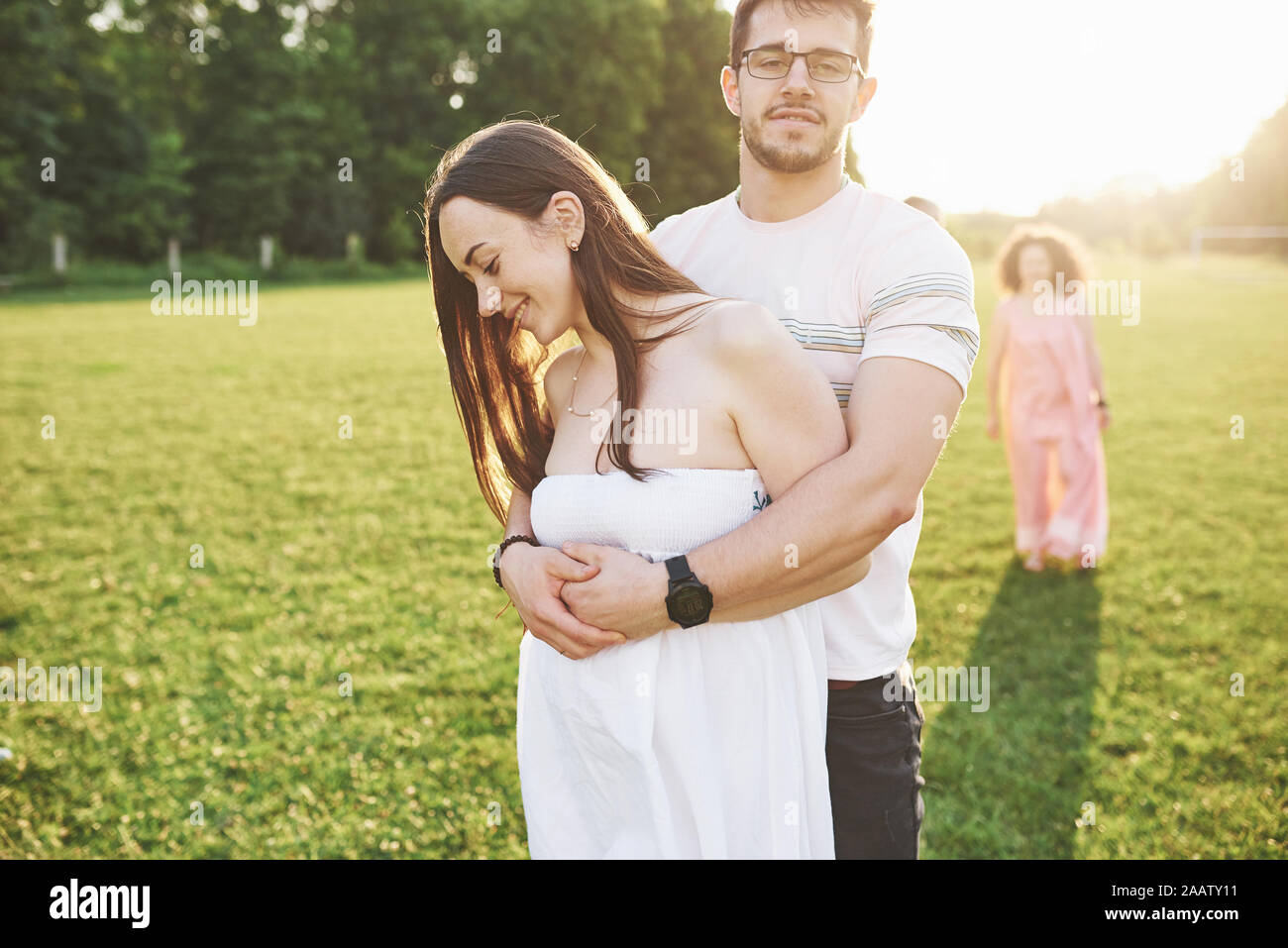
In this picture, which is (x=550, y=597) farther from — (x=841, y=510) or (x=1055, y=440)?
(x=1055, y=440)

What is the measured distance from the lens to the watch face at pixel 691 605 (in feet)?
5.89

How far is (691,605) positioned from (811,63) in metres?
1.21

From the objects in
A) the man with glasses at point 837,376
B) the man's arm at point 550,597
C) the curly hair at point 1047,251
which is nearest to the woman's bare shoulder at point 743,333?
the man with glasses at point 837,376

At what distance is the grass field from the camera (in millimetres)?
3816

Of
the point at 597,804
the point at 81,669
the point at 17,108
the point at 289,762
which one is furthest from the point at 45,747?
the point at 17,108

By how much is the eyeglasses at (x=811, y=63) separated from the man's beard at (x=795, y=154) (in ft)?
0.36

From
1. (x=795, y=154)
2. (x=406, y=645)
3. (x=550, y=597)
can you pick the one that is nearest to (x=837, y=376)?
(x=795, y=154)

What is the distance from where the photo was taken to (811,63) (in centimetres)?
202

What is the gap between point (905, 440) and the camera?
1.74 m

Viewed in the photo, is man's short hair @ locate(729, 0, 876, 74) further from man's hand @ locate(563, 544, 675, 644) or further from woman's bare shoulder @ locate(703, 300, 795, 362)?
man's hand @ locate(563, 544, 675, 644)

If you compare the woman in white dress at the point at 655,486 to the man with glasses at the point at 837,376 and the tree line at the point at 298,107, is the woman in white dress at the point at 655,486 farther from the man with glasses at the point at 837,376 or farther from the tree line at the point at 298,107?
the tree line at the point at 298,107

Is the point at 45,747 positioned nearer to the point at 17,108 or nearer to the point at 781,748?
the point at 781,748

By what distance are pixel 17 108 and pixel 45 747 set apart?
38.3 metres

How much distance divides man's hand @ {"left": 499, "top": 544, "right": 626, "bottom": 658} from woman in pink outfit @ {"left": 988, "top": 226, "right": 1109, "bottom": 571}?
18.2 ft
